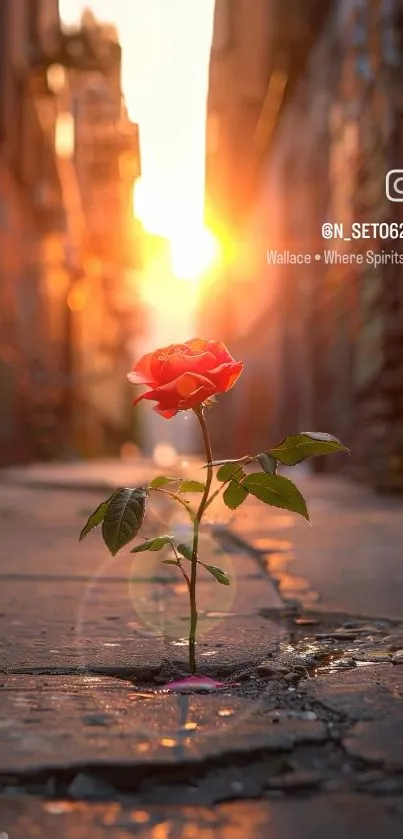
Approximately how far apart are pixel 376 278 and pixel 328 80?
220 inches

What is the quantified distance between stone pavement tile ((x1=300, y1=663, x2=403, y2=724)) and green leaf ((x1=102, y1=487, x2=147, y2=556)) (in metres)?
0.42

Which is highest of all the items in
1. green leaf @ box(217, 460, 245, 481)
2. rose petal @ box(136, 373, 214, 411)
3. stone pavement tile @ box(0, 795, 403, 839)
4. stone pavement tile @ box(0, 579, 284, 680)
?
rose petal @ box(136, 373, 214, 411)

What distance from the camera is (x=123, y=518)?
1672mm

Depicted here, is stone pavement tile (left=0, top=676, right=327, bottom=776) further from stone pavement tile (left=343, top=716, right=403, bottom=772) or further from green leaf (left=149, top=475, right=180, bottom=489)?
green leaf (left=149, top=475, right=180, bottom=489)

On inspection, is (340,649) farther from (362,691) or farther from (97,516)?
(97,516)

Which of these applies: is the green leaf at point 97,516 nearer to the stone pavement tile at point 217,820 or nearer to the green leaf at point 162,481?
the green leaf at point 162,481

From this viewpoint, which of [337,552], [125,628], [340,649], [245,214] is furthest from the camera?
[245,214]

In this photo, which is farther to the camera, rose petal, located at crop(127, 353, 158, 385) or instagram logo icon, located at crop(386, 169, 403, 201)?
instagram logo icon, located at crop(386, 169, 403, 201)

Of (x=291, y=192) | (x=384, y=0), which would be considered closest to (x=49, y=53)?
(x=291, y=192)

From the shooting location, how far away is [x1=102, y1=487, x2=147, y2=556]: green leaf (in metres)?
1.65

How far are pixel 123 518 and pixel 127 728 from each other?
1.20 feet

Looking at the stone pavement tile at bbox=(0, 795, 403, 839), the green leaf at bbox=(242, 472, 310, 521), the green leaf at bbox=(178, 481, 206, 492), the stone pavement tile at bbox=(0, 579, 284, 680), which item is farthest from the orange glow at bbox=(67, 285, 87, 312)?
the stone pavement tile at bbox=(0, 795, 403, 839)

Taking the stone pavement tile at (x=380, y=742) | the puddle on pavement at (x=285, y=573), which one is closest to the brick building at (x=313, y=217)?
the puddle on pavement at (x=285, y=573)

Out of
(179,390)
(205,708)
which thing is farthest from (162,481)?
(205,708)
